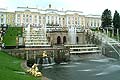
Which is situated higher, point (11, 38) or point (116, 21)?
point (116, 21)

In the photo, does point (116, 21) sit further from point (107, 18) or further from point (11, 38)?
point (11, 38)

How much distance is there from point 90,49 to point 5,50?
13527 millimetres

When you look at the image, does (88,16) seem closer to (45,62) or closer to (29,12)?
(29,12)

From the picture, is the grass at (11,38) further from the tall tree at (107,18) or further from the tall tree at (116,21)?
the tall tree at (107,18)

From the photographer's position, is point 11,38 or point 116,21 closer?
point 11,38

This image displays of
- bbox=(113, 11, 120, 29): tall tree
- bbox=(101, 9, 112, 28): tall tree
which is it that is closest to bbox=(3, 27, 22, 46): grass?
bbox=(113, 11, 120, 29): tall tree

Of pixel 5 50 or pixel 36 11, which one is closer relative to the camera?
pixel 5 50

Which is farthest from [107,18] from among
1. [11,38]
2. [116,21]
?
[11,38]

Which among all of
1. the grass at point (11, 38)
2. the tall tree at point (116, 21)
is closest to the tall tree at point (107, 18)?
the tall tree at point (116, 21)

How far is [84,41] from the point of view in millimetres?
55906

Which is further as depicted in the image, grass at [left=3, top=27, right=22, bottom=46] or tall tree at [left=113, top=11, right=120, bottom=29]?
tall tree at [left=113, top=11, right=120, bottom=29]

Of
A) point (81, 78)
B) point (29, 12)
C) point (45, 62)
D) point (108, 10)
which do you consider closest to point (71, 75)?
point (81, 78)

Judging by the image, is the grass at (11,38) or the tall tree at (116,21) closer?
the grass at (11,38)

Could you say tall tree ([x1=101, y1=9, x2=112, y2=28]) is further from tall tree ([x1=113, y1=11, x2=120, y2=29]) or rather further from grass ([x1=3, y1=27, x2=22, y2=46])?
grass ([x1=3, y1=27, x2=22, y2=46])
